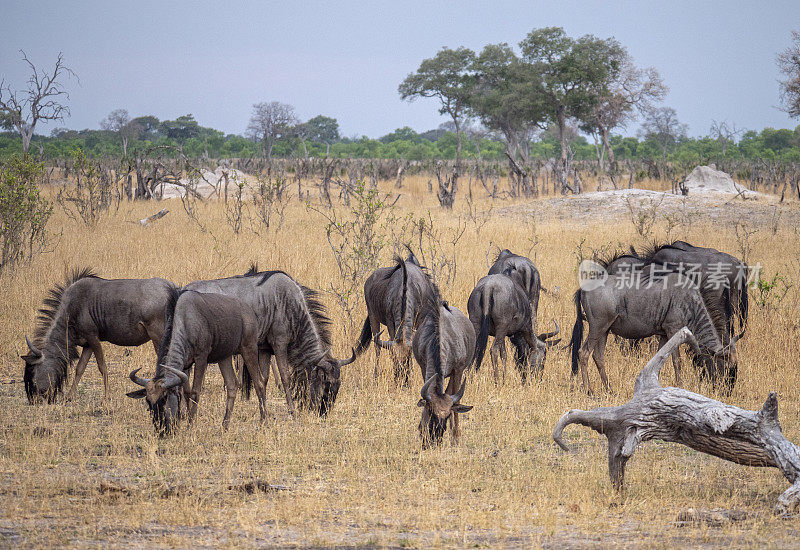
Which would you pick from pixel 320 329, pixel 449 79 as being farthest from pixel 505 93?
pixel 320 329

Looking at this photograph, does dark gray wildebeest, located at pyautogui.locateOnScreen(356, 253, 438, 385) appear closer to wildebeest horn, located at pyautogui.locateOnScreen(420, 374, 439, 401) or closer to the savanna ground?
the savanna ground

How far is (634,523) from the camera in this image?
4.45m

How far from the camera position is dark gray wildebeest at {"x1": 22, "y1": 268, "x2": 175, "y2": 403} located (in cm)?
699

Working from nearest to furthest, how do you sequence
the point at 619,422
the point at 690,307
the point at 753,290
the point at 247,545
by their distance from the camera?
the point at 247,545, the point at 619,422, the point at 690,307, the point at 753,290

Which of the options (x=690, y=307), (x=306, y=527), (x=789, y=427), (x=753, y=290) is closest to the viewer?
(x=306, y=527)

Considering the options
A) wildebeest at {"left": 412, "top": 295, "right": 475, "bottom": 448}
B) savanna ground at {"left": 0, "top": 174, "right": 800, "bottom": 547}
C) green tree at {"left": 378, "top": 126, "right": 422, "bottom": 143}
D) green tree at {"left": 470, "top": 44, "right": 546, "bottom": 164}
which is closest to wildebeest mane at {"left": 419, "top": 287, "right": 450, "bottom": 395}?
wildebeest at {"left": 412, "top": 295, "right": 475, "bottom": 448}

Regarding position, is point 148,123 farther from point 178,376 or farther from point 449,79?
point 178,376

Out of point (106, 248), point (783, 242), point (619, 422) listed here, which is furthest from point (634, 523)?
point (783, 242)

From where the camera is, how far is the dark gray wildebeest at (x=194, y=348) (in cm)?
574

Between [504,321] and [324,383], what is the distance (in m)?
2.09

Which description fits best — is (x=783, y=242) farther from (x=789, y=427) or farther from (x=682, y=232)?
(x=789, y=427)

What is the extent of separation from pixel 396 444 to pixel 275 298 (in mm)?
1916

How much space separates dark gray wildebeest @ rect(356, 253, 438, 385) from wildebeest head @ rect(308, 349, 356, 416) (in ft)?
2.41

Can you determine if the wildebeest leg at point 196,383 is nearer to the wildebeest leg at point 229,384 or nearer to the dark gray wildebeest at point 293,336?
the wildebeest leg at point 229,384
